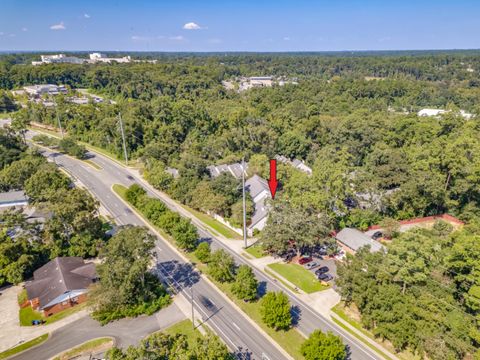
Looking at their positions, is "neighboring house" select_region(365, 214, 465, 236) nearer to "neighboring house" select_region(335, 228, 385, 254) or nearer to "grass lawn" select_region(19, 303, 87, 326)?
"neighboring house" select_region(335, 228, 385, 254)

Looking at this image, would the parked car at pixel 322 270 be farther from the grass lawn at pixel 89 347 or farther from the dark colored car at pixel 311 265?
the grass lawn at pixel 89 347

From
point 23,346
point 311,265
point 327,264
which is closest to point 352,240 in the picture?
point 327,264

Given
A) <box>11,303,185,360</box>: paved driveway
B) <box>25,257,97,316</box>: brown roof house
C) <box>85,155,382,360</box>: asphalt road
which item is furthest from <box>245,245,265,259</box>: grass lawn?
<box>25,257,97,316</box>: brown roof house

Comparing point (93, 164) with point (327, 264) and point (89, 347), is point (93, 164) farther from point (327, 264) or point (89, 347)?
point (327, 264)

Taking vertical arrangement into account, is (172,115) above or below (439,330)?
above

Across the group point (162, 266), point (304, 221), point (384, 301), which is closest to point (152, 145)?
point (162, 266)

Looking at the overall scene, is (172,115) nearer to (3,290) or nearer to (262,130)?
(262,130)
